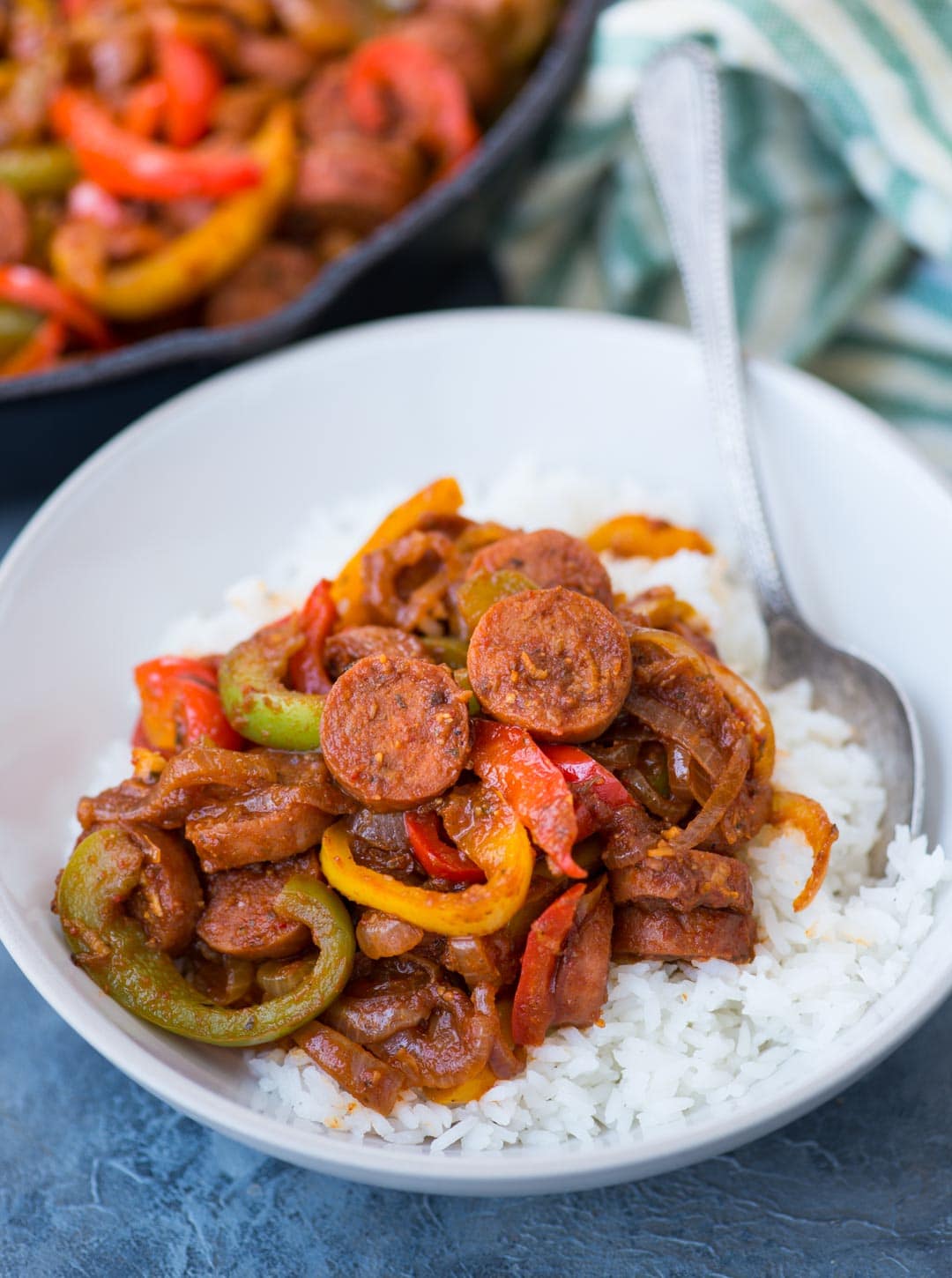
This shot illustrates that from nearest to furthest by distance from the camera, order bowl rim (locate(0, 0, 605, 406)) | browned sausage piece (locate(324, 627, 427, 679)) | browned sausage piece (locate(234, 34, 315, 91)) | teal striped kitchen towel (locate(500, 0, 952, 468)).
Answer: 1. browned sausage piece (locate(324, 627, 427, 679))
2. bowl rim (locate(0, 0, 605, 406))
3. teal striped kitchen towel (locate(500, 0, 952, 468))
4. browned sausage piece (locate(234, 34, 315, 91))

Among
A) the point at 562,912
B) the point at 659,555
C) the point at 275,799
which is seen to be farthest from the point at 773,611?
the point at 275,799

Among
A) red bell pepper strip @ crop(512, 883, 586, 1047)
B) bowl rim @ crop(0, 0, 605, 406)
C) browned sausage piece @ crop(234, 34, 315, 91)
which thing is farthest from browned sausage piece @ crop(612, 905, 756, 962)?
browned sausage piece @ crop(234, 34, 315, 91)

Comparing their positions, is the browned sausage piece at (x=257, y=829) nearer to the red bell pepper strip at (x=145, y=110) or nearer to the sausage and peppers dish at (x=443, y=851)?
the sausage and peppers dish at (x=443, y=851)

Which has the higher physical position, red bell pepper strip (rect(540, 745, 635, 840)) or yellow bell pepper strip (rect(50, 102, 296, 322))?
yellow bell pepper strip (rect(50, 102, 296, 322))

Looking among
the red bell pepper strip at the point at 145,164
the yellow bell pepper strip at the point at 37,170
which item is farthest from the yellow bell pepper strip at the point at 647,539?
the yellow bell pepper strip at the point at 37,170

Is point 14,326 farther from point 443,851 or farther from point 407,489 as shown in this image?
point 443,851

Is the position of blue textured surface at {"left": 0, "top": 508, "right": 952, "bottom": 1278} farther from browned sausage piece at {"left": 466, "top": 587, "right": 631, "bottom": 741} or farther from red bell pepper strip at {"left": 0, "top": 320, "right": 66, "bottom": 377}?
red bell pepper strip at {"left": 0, "top": 320, "right": 66, "bottom": 377}
